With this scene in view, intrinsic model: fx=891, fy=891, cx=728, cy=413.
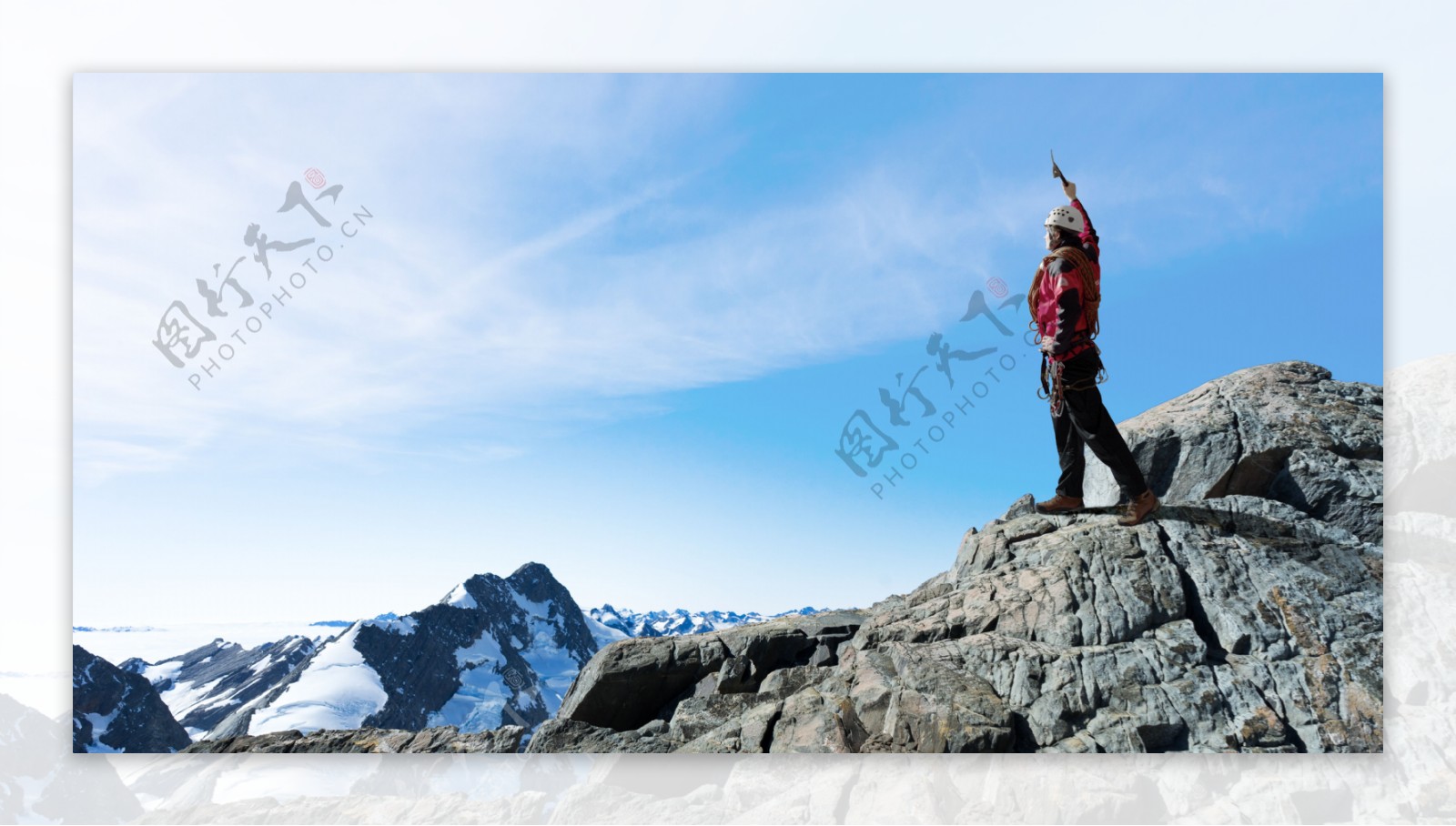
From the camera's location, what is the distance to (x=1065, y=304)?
705cm

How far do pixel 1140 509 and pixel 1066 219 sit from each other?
93.7 inches

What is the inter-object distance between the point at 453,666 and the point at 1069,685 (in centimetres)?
2040

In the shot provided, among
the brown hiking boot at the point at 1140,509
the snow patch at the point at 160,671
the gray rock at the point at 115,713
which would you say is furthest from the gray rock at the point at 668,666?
the snow patch at the point at 160,671

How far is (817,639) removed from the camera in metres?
7.61

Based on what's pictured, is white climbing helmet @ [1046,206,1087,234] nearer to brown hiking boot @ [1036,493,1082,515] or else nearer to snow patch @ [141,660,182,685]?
brown hiking boot @ [1036,493,1082,515]

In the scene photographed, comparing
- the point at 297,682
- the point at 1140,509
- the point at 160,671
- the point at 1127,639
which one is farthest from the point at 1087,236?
the point at 297,682

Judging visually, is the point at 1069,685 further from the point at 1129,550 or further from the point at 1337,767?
the point at 1337,767

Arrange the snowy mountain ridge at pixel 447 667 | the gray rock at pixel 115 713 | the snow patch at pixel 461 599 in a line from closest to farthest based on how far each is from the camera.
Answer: the gray rock at pixel 115 713 → the snowy mountain ridge at pixel 447 667 → the snow patch at pixel 461 599

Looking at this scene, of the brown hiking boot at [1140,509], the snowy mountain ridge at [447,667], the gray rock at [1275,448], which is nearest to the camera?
the brown hiking boot at [1140,509]

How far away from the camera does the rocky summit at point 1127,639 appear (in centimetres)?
586

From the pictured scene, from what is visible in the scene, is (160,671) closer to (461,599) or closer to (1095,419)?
(1095,419)

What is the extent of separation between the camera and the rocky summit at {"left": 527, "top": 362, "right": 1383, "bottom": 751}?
586cm

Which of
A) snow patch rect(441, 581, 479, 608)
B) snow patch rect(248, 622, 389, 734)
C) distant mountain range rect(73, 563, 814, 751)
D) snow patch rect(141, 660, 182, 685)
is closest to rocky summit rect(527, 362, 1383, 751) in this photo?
distant mountain range rect(73, 563, 814, 751)

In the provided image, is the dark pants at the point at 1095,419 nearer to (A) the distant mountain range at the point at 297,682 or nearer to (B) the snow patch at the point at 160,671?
(A) the distant mountain range at the point at 297,682
